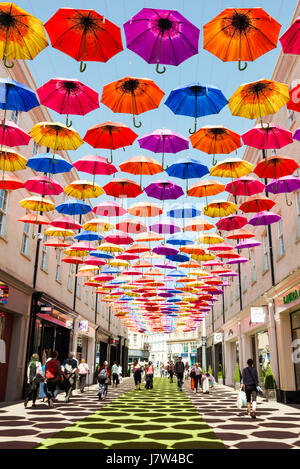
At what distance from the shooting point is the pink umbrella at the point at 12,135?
10414 mm

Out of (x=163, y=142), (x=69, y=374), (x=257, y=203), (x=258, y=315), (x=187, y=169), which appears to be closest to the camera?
(x=163, y=142)

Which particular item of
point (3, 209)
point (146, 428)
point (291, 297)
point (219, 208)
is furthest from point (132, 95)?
point (291, 297)

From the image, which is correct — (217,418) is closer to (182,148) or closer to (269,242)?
(182,148)

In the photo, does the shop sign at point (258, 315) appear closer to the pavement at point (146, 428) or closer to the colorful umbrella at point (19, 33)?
the pavement at point (146, 428)

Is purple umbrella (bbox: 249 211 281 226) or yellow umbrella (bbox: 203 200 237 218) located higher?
yellow umbrella (bbox: 203 200 237 218)

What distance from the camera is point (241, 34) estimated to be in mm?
7406

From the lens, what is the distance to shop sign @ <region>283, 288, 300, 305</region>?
14.8 m

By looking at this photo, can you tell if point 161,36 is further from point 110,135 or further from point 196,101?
point 110,135

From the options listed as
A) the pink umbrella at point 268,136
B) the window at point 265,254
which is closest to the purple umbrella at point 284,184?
the pink umbrella at point 268,136

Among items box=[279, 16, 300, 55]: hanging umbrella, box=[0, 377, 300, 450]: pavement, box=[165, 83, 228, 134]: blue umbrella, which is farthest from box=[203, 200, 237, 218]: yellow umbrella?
box=[279, 16, 300, 55]: hanging umbrella

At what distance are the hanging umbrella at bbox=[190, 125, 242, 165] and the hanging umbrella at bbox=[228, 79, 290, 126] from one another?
3.21 ft

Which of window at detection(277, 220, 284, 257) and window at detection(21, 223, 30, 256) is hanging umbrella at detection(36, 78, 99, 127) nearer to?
window at detection(21, 223, 30, 256)

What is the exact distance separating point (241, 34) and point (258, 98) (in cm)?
189
